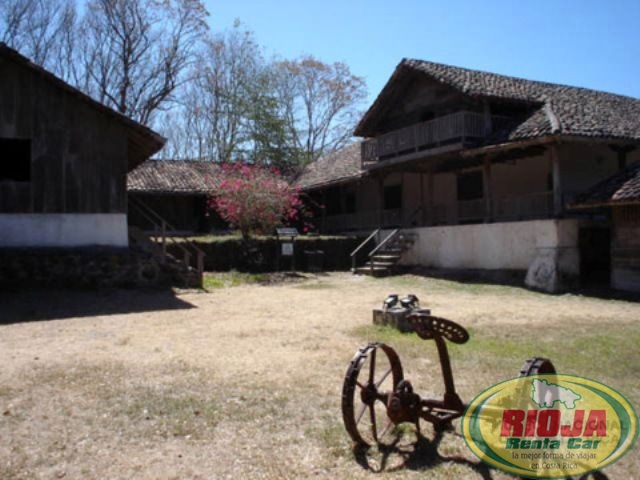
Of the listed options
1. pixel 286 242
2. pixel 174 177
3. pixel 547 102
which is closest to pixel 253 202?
pixel 286 242

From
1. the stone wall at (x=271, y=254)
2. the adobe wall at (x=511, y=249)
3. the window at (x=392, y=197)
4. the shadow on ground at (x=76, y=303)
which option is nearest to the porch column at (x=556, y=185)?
the adobe wall at (x=511, y=249)

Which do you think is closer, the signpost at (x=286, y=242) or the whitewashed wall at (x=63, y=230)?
the whitewashed wall at (x=63, y=230)

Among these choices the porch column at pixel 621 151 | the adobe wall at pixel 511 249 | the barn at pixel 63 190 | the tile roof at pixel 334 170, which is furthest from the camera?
the tile roof at pixel 334 170

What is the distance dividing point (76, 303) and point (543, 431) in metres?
10.4

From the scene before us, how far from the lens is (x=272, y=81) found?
37.1m

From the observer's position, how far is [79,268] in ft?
44.7

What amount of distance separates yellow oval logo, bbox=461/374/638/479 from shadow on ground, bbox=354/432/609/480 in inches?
4.2

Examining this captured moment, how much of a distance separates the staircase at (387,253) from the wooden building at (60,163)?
8.41m

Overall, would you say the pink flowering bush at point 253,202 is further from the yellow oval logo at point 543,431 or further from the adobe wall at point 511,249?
the yellow oval logo at point 543,431

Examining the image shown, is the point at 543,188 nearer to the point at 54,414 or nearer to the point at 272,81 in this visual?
the point at 54,414

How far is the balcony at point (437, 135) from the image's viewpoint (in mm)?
18422

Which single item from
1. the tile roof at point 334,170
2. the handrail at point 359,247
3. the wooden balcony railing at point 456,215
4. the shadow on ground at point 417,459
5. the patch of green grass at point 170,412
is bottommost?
the shadow on ground at point 417,459

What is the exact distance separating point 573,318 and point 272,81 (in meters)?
30.3

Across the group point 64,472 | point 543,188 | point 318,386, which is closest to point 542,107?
point 543,188
